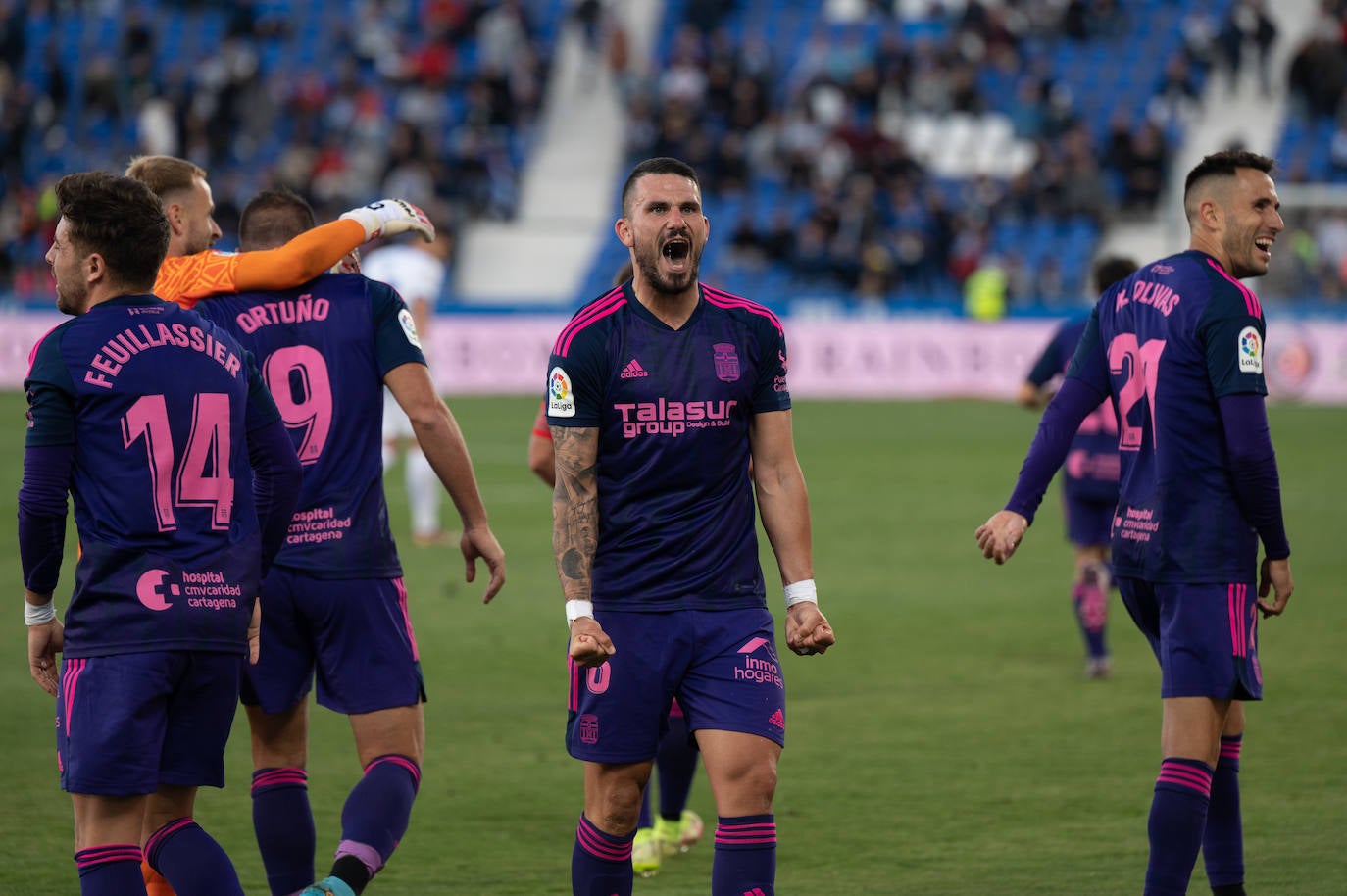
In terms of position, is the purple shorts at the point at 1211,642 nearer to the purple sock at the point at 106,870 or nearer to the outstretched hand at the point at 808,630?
the outstretched hand at the point at 808,630

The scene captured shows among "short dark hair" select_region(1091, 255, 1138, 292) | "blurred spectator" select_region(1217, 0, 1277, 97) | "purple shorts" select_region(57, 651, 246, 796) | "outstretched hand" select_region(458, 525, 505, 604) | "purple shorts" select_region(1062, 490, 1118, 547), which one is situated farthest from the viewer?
"blurred spectator" select_region(1217, 0, 1277, 97)

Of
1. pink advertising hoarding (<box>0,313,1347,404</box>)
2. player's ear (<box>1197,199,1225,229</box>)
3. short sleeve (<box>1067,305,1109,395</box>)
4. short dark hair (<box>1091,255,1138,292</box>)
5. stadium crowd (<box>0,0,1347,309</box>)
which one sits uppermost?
stadium crowd (<box>0,0,1347,309</box>)

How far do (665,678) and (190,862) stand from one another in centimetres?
134

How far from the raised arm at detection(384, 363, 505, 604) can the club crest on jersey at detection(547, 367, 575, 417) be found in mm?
547

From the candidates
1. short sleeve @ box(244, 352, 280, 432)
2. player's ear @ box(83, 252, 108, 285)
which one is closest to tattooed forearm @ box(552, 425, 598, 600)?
short sleeve @ box(244, 352, 280, 432)

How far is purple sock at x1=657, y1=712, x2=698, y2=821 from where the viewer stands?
651cm

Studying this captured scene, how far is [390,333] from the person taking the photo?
5441 mm

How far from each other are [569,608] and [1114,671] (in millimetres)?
5739

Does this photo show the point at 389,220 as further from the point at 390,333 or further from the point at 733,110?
the point at 733,110

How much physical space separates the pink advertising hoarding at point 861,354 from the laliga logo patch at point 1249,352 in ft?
66.5

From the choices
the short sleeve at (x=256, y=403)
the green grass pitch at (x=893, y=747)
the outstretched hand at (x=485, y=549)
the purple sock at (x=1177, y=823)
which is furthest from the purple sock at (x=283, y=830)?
the purple sock at (x=1177, y=823)

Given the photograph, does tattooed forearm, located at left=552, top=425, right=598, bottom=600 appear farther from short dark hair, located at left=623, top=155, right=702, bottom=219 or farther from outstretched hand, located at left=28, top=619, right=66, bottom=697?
outstretched hand, located at left=28, top=619, right=66, bottom=697

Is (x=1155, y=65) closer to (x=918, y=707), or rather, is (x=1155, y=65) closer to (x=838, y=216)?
(x=838, y=216)

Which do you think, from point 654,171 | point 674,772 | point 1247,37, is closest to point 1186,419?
point 654,171
